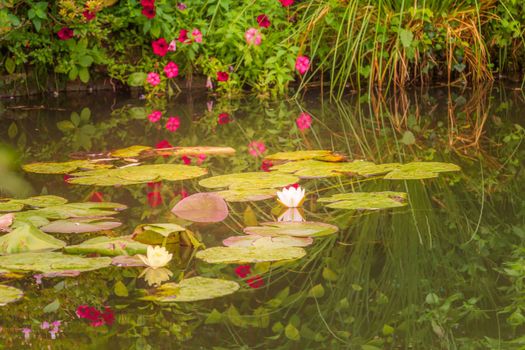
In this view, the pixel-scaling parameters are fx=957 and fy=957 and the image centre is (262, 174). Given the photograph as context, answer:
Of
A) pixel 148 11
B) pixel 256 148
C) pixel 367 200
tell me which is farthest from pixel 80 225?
pixel 148 11

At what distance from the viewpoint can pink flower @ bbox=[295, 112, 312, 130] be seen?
474cm

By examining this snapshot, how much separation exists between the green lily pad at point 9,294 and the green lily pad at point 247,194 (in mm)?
991

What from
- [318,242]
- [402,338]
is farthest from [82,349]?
[318,242]

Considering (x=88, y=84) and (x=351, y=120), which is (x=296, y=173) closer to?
(x=351, y=120)

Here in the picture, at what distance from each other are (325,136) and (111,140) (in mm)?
992

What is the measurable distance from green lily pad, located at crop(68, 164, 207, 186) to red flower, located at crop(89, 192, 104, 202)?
0.10 metres

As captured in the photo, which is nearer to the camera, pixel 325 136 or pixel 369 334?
pixel 369 334

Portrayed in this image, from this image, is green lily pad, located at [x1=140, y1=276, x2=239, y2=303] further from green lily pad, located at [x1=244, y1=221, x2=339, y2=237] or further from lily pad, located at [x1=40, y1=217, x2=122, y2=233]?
lily pad, located at [x1=40, y1=217, x2=122, y2=233]

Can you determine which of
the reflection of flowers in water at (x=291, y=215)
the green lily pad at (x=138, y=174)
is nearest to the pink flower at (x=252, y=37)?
the green lily pad at (x=138, y=174)

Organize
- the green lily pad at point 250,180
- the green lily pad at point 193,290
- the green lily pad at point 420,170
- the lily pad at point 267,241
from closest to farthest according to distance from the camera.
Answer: the green lily pad at point 193,290
the lily pad at point 267,241
the green lily pad at point 250,180
the green lily pad at point 420,170

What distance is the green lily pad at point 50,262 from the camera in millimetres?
2441

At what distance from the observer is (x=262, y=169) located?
3637mm

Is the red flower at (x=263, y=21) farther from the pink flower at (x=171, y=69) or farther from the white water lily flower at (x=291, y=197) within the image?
the white water lily flower at (x=291, y=197)

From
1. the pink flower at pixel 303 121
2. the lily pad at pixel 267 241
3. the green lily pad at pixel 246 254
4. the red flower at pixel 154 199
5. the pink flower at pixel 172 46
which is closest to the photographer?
the green lily pad at pixel 246 254
